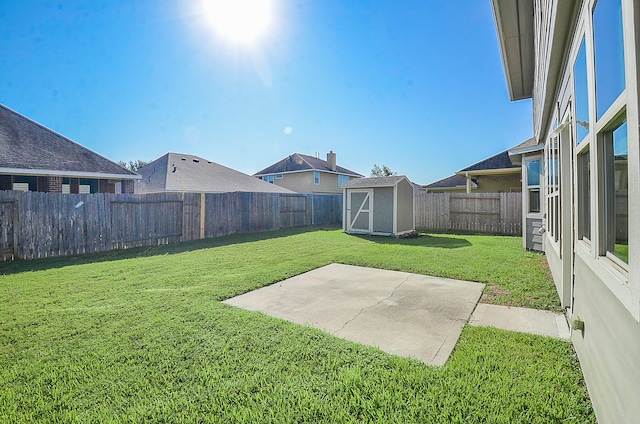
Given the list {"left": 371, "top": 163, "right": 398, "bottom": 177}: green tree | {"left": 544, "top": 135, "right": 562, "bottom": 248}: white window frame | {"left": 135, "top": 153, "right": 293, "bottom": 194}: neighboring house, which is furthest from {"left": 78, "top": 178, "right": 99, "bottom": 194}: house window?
{"left": 371, "top": 163, "right": 398, "bottom": 177}: green tree

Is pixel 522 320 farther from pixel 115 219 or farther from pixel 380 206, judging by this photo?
pixel 115 219

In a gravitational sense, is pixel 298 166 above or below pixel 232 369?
above

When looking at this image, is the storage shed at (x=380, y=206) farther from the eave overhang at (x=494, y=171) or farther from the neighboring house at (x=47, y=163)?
the neighboring house at (x=47, y=163)

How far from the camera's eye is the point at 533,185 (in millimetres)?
7691

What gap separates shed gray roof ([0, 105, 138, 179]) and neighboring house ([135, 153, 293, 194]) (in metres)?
1.82

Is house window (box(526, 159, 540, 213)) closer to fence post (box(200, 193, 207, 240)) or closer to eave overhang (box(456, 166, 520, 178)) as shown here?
eave overhang (box(456, 166, 520, 178))

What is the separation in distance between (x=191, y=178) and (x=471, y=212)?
46.5ft

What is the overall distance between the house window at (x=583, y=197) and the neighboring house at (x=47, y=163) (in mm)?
15337

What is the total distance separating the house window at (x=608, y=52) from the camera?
1315 millimetres

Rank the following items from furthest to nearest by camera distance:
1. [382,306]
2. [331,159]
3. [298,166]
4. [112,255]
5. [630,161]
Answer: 1. [331,159]
2. [298,166]
3. [112,255]
4. [382,306]
5. [630,161]

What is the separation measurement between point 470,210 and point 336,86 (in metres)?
7.45

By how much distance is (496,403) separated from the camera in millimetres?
1925

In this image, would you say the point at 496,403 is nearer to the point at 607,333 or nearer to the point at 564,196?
the point at 607,333

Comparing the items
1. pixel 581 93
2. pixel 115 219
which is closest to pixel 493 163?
pixel 581 93
